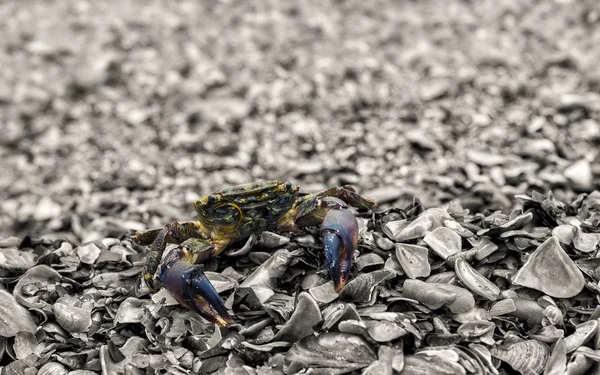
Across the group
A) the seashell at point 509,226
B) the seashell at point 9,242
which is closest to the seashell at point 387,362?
the seashell at point 509,226

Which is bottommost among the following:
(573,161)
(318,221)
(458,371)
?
(573,161)

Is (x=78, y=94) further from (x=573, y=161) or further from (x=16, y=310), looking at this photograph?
(x=573, y=161)

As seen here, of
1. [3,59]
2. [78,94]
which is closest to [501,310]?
[78,94]

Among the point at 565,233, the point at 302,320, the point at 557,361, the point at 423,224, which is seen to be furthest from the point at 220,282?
the point at 565,233

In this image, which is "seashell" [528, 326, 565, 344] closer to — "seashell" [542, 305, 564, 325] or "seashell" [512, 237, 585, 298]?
"seashell" [542, 305, 564, 325]

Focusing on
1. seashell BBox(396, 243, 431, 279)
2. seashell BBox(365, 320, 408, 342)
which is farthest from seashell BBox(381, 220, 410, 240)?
seashell BBox(365, 320, 408, 342)

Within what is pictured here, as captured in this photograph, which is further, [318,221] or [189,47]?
[189,47]

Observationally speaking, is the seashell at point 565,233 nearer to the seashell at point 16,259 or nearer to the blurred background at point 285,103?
the blurred background at point 285,103

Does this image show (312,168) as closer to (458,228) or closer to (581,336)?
(458,228)
